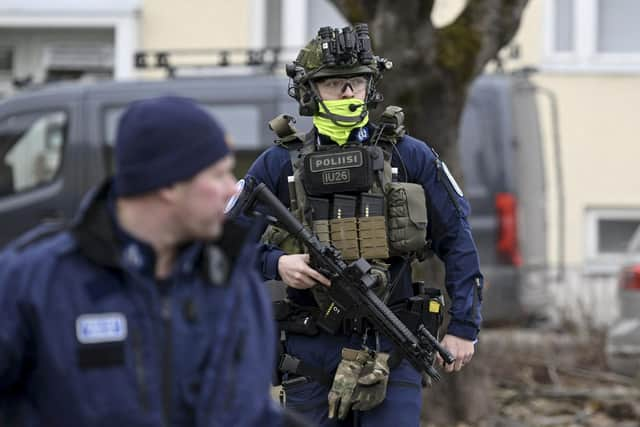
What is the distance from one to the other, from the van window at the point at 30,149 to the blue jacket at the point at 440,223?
6745 millimetres

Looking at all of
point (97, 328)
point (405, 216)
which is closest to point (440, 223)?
point (405, 216)

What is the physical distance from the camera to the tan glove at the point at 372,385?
15.4 feet

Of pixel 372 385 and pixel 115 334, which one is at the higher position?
pixel 115 334

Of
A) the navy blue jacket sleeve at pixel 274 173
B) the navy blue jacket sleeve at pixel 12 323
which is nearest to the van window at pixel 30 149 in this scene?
the navy blue jacket sleeve at pixel 274 173

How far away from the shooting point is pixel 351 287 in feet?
15.5

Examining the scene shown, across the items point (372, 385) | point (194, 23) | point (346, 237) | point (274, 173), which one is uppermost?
point (194, 23)

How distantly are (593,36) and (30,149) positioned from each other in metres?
5.69

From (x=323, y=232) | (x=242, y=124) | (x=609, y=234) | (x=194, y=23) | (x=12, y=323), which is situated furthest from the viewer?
(x=194, y=23)

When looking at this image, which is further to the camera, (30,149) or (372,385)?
(30,149)

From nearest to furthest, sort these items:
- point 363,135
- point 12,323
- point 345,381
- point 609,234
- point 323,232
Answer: point 12,323 → point 345,381 → point 323,232 → point 363,135 → point 609,234

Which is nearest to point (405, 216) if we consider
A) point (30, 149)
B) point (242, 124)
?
point (242, 124)

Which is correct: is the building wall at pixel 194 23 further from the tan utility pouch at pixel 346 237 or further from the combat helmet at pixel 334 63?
the tan utility pouch at pixel 346 237

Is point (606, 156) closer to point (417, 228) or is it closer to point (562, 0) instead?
point (562, 0)

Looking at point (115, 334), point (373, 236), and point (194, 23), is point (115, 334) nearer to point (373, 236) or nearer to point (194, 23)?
point (373, 236)
